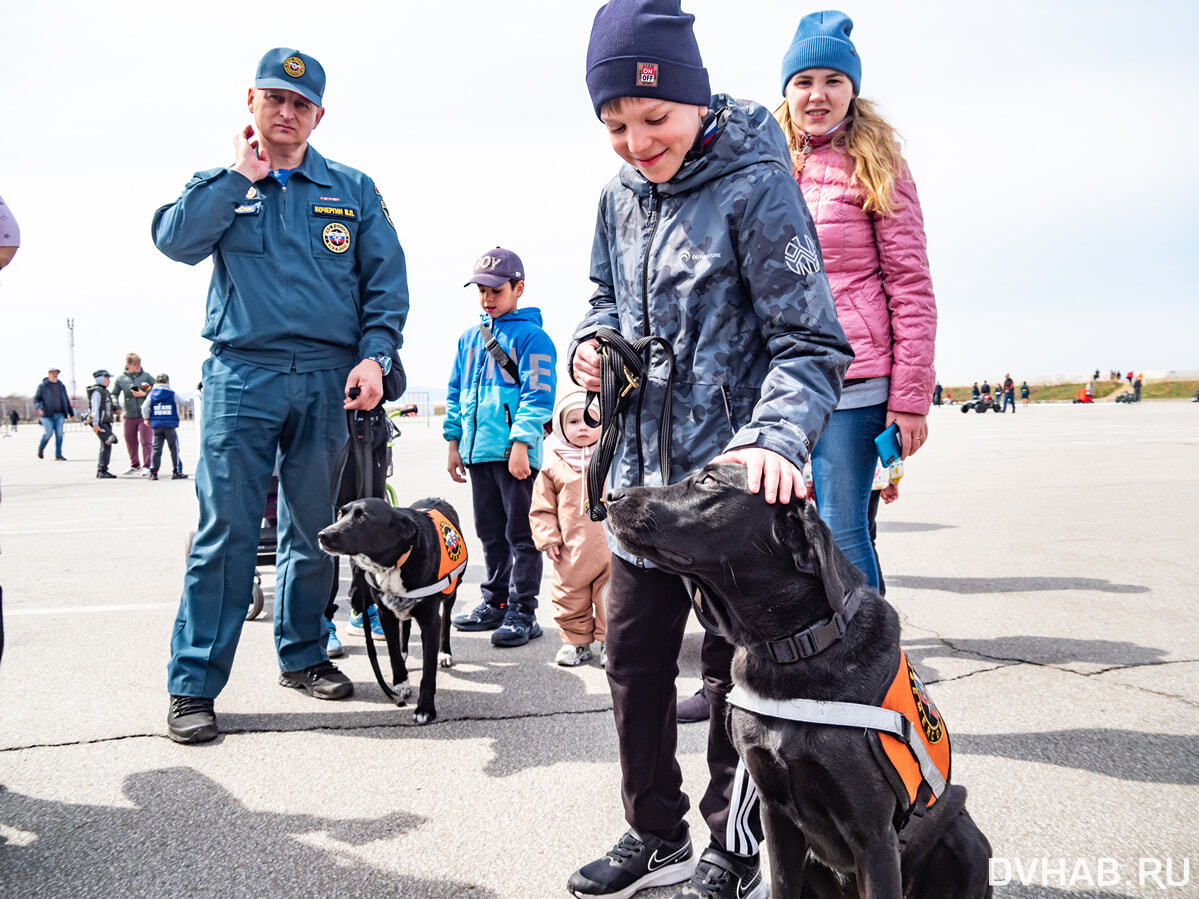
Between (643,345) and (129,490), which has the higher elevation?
(643,345)

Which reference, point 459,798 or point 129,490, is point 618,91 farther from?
point 129,490

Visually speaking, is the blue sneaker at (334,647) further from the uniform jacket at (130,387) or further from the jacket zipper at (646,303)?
the uniform jacket at (130,387)

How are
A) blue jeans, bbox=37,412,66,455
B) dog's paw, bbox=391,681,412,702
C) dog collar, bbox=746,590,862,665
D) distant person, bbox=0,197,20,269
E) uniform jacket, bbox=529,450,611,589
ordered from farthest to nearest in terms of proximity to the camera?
blue jeans, bbox=37,412,66,455 < uniform jacket, bbox=529,450,611,589 < dog's paw, bbox=391,681,412,702 < distant person, bbox=0,197,20,269 < dog collar, bbox=746,590,862,665

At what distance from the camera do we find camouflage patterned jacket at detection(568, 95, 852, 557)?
1863 mm

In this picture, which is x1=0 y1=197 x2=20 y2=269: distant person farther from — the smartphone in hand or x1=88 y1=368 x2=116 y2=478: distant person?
x1=88 y1=368 x2=116 y2=478: distant person

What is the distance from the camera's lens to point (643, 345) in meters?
2.06

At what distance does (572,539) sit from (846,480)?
1.74 m

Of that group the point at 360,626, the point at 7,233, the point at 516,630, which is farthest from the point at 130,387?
the point at 7,233

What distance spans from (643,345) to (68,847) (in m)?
2.36

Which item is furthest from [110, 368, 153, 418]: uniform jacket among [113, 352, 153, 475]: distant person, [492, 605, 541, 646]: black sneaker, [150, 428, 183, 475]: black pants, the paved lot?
[492, 605, 541, 646]: black sneaker

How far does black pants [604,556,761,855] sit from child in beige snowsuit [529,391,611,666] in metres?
1.92

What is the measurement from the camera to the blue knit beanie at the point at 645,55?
1868 millimetres

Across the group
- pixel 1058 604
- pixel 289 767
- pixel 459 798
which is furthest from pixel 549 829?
pixel 1058 604

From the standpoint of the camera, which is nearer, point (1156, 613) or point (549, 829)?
point (549, 829)
